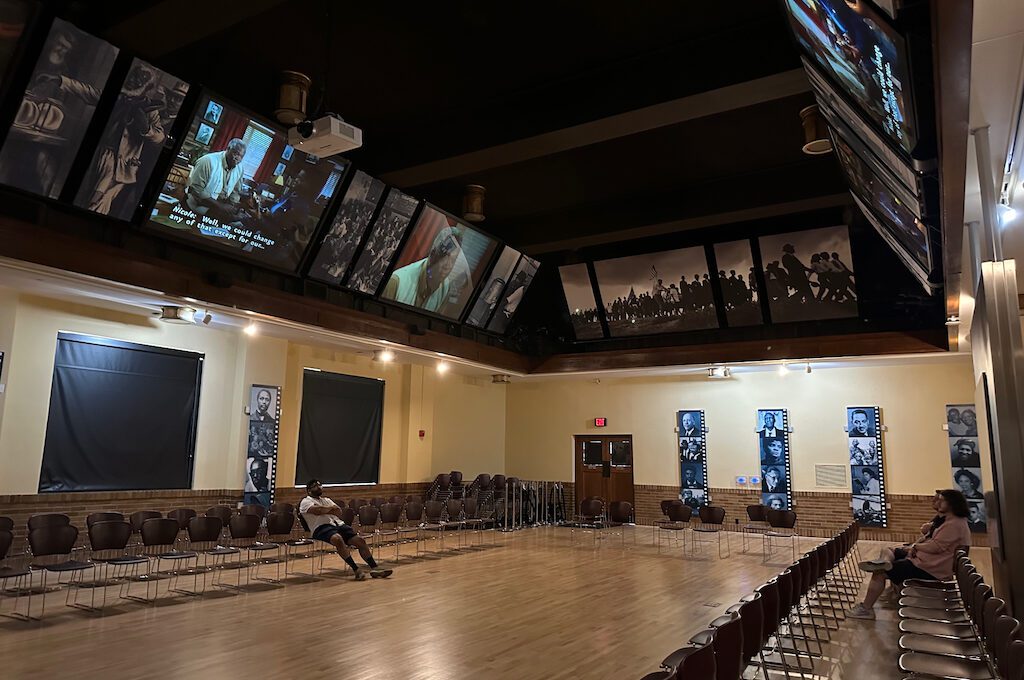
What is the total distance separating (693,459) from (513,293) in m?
5.44

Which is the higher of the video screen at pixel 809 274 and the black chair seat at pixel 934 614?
the video screen at pixel 809 274

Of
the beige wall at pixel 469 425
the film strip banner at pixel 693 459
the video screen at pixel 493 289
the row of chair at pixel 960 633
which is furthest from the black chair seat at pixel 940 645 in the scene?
the beige wall at pixel 469 425

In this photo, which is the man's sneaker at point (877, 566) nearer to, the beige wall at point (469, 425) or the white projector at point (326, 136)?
the white projector at point (326, 136)

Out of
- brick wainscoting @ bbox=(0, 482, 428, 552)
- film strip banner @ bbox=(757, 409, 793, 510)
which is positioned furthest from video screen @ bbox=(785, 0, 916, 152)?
film strip banner @ bbox=(757, 409, 793, 510)

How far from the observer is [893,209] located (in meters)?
5.78

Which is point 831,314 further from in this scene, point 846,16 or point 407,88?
point 846,16

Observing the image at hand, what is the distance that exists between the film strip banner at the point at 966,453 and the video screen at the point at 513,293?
8.11m

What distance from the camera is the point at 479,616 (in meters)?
6.50

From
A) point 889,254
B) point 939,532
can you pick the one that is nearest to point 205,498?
point 939,532

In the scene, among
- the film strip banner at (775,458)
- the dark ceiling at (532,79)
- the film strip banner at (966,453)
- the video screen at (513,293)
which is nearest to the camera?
the dark ceiling at (532,79)

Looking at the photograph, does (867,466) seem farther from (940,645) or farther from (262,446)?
(262,446)

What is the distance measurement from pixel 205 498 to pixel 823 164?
396 inches

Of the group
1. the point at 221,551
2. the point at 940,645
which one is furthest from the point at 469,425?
the point at 940,645

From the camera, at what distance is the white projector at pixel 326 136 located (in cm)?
536
